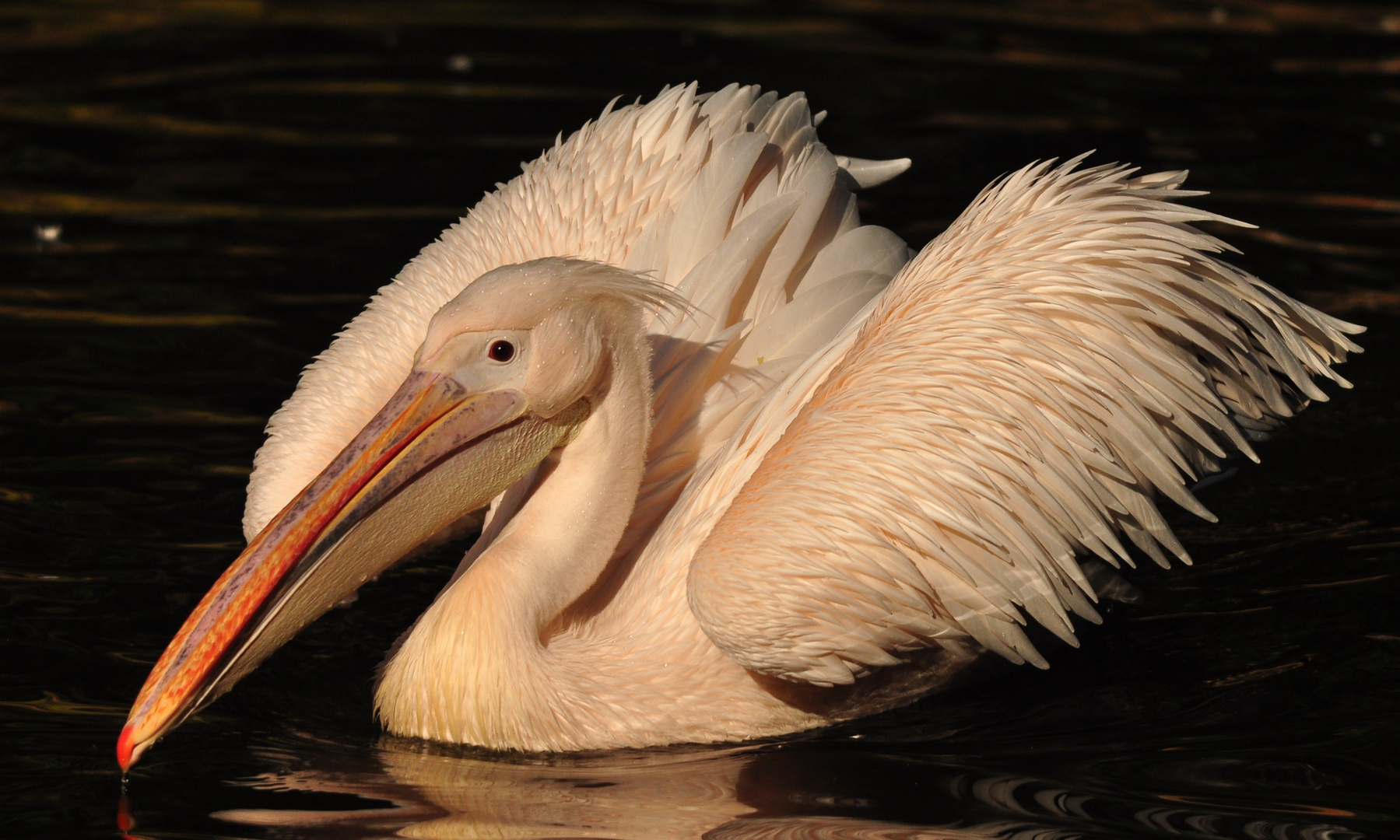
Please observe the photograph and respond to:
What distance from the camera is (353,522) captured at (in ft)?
13.6

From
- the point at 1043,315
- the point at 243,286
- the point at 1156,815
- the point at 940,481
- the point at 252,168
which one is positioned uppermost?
the point at 252,168

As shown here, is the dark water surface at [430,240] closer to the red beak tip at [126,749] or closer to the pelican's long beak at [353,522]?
the red beak tip at [126,749]

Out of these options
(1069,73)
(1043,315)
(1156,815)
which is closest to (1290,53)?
Result: (1069,73)

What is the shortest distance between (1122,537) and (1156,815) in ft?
7.01

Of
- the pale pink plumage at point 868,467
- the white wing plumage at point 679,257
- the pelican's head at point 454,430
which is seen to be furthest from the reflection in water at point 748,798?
the white wing plumage at point 679,257

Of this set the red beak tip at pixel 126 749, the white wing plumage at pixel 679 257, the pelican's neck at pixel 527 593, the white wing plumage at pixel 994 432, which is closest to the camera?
the red beak tip at pixel 126 749

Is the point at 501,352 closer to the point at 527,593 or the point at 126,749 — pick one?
the point at 527,593

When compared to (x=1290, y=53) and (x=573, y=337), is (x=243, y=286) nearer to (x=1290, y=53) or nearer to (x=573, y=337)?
(x=573, y=337)

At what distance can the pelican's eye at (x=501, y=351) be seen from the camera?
4.27 metres

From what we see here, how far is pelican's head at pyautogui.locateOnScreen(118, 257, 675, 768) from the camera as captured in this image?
13.4ft

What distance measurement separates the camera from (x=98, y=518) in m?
5.53

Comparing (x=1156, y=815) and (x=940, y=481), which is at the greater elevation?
(x=940, y=481)

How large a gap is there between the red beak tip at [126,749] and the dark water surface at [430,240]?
10cm

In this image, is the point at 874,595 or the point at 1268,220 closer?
the point at 874,595
